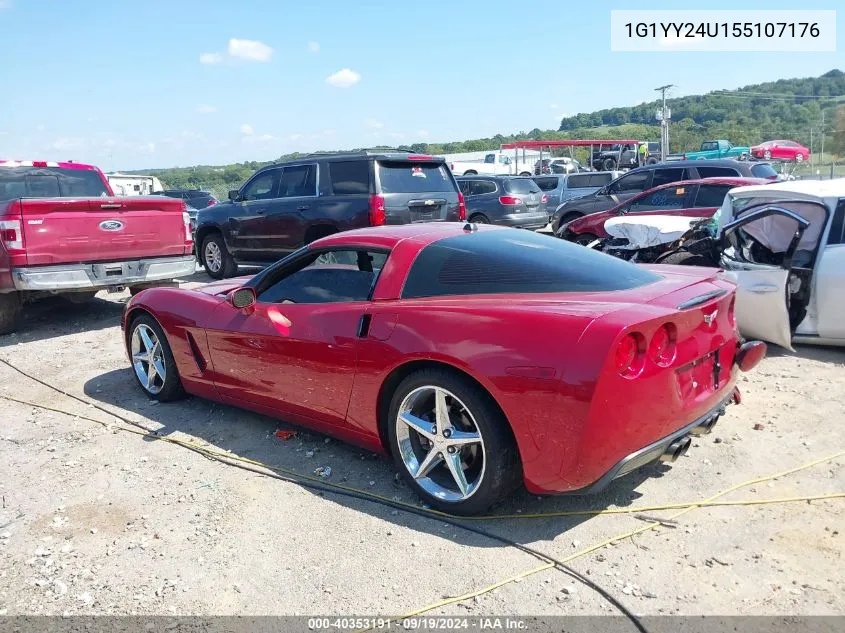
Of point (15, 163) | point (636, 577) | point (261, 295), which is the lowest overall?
point (636, 577)

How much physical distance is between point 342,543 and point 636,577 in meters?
1.33

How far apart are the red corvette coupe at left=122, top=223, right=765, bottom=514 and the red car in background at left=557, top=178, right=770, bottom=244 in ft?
21.7

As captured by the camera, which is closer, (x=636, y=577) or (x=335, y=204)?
(x=636, y=577)

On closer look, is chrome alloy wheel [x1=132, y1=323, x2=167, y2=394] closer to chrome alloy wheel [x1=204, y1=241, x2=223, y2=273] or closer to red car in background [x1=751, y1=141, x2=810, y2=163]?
chrome alloy wheel [x1=204, y1=241, x2=223, y2=273]

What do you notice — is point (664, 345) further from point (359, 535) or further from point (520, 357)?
point (359, 535)

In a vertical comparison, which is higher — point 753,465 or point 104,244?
point 104,244

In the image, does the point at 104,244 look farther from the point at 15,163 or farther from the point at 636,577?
the point at 636,577

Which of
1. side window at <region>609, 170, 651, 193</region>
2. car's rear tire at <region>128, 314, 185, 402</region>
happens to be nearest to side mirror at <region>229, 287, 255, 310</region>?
car's rear tire at <region>128, 314, 185, 402</region>

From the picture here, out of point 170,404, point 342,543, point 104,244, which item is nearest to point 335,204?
point 104,244

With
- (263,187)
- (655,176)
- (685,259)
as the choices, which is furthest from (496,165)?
(685,259)

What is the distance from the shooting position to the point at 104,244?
7.92m

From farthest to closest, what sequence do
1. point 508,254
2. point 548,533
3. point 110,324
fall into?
point 110,324, point 508,254, point 548,533

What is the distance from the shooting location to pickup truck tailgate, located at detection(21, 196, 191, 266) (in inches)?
292

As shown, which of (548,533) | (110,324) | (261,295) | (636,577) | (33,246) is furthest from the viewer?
(110,324)
